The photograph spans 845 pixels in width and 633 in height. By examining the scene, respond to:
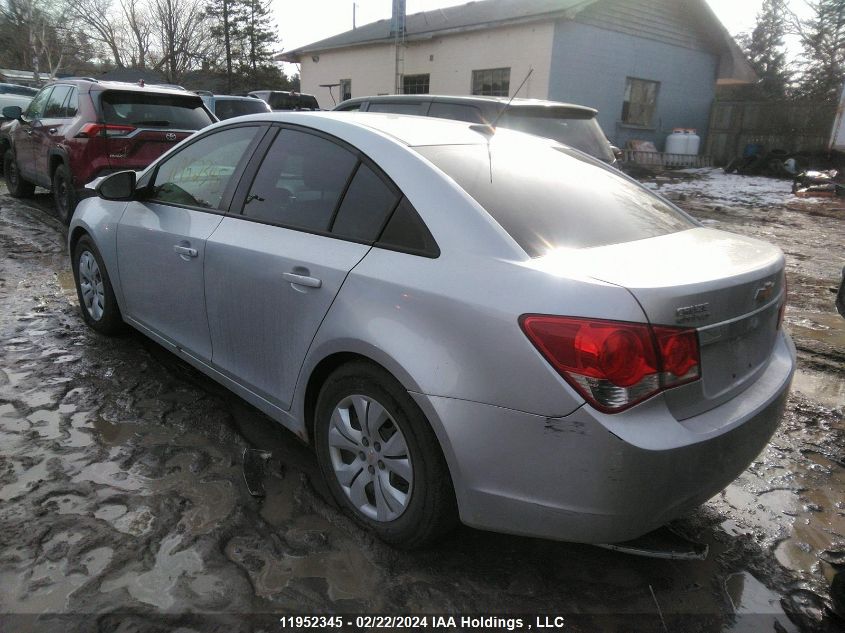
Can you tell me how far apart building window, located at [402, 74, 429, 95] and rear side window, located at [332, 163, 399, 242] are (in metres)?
19.6

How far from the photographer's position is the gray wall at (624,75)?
17281 millimetres

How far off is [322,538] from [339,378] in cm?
65

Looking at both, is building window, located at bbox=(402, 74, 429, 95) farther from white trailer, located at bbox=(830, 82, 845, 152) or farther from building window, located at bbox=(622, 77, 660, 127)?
white trailer, located at bbox=(830, 82, 845, 152)

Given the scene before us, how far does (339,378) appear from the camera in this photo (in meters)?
2.44

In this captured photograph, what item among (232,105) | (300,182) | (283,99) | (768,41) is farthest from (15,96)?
(768,41)

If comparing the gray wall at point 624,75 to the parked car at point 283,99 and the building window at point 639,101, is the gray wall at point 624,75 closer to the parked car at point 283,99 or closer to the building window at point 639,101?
the building window at point 639,101

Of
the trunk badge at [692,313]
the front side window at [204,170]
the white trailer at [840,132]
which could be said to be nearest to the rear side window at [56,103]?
the front side window at [204,170]

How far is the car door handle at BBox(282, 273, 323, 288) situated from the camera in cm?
248

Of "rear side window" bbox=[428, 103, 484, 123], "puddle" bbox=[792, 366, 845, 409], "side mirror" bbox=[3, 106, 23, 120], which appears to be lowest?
"puddle" bbox=[792, 366, 845, 409]

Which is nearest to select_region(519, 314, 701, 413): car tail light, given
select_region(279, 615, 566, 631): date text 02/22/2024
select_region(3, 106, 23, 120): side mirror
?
select_region(279, 615, 566, 631): date text 02/22/2024

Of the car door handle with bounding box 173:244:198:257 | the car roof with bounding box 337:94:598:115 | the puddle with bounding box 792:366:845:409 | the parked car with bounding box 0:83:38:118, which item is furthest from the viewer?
the parked car with bounding box 0:83:38:118

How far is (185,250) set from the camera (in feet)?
10.7

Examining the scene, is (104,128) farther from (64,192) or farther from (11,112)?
(11,112)

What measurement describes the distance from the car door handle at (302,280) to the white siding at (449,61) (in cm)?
1591
